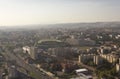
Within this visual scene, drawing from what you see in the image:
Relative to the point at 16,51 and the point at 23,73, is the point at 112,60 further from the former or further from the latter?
the point at 16,51

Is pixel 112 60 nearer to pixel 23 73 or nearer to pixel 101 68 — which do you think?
pixel 101 68

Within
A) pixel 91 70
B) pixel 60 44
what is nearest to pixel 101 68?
pixel 91 70

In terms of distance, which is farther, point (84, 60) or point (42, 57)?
point (42, 57)

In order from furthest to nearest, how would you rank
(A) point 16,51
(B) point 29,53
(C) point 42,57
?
(A) point 16,51
(B) point 29,53
(C) point 42,57

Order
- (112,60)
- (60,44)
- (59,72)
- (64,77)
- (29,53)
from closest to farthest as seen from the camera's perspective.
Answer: (64,77)
(59,72)
(112,60)
(29,53)
(60,44)

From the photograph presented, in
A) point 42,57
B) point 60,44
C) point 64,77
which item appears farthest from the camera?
point 60,44

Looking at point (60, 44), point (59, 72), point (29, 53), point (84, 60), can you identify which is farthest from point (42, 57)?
point (60, 44)

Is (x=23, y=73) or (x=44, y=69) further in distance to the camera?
(x=44, y=69)

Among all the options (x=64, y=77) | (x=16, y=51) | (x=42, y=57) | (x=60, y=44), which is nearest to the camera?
(x=64, y=77)
